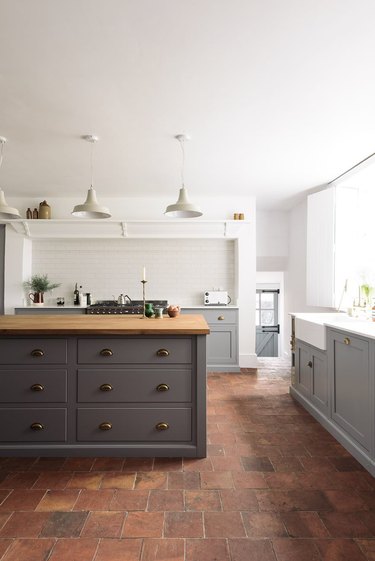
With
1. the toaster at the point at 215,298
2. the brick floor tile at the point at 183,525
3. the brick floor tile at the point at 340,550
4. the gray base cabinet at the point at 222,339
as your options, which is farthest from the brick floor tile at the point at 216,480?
the toaster at the point at 215,298

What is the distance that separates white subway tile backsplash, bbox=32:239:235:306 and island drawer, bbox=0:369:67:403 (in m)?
3.34

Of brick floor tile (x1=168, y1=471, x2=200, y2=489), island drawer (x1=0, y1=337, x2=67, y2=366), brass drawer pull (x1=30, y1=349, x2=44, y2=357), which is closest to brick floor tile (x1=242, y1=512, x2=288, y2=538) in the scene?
brick floor tile (x1=168, y1=471, x2=200, y2=489)

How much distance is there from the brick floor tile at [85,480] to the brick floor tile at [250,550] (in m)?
0.94

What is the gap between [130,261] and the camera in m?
6.06

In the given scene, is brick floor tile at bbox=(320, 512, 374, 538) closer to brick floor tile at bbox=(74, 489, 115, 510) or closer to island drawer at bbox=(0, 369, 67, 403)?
brick floor tile at bbox=(74, 489, 115, 510)

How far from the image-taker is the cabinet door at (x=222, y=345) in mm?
5504

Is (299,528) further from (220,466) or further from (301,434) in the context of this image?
(301,434)

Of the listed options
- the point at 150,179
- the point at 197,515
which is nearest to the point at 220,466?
the point at 197,515

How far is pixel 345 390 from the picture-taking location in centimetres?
288

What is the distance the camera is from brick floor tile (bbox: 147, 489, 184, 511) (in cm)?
208

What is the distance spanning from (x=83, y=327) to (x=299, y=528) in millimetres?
1804

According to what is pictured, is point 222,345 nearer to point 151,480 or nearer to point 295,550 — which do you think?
point 151,480

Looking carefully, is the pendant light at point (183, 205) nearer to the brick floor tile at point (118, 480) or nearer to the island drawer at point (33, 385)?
the island drawer at point (33, 385)

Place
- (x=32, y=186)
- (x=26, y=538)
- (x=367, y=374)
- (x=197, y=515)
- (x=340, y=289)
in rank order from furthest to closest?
(x=32, y=186) < (x=340, y=289) < (x=367, y=374) < (x=197, y=515) < (x=26, y=538)
